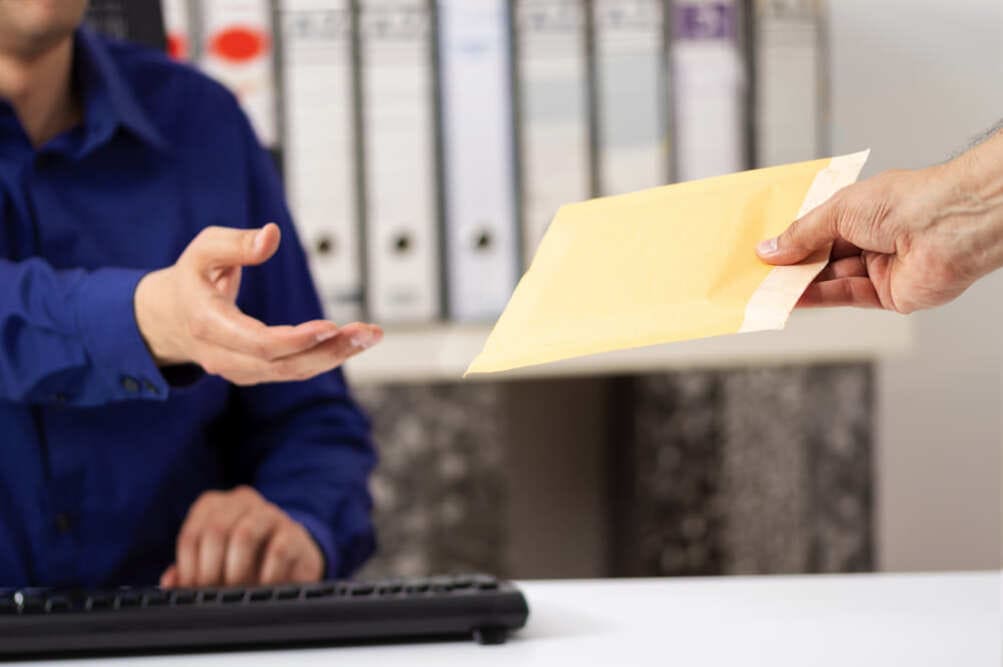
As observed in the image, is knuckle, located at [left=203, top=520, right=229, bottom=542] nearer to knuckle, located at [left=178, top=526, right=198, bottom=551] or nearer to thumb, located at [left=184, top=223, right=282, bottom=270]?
Result: knuckle, located at [left=178, top=526, right=198, bottom=551]

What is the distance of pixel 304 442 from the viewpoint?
0.83 metres

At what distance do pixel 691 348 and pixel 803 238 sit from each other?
22.6 inches

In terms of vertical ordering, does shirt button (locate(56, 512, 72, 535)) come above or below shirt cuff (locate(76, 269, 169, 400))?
below

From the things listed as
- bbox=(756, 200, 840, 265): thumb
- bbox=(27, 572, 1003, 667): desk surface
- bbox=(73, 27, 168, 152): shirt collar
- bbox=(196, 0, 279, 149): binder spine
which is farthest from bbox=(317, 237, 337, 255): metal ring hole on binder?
bbox=(756, 200, 840, 265): thumb

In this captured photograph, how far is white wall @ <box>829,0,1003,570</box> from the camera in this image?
127 cm

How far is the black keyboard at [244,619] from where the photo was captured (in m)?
0.52

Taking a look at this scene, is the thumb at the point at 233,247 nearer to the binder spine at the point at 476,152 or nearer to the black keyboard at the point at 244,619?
the black keyboard at the point at 244,619

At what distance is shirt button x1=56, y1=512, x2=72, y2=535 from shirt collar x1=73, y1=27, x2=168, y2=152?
10.2 inches

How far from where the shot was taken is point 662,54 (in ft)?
3.27

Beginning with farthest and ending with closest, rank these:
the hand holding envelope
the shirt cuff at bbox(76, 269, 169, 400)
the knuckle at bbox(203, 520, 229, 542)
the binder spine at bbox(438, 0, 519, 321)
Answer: the binder spine at bbox(438, 0, 519, 321) → the knuckle at bbox(203, 520, 229, 542) → the shirt cuff at bbox(76, 269, 169, 400) → the hand holding envelope

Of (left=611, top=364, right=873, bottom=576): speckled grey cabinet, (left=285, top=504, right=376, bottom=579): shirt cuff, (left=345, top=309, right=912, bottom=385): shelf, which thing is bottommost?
(left=611, top=364, right=873, bottom=576): speckled grey cabinet

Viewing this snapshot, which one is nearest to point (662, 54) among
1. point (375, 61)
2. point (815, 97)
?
point (815, 97)

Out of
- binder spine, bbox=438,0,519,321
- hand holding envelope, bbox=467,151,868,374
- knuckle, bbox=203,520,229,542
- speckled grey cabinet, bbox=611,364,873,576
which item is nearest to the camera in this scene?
hand holding envelope, bbox=467,151,868,374

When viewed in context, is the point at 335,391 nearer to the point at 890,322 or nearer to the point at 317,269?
the point at 317,269
